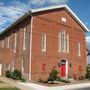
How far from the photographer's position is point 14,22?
110 ft

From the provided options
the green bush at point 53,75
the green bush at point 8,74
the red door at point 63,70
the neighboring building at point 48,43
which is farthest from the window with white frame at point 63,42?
the green bush at point 8,74

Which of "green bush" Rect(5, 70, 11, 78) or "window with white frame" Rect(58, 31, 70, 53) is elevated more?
"window with white frame" Rect(58, 31, 70, 53)

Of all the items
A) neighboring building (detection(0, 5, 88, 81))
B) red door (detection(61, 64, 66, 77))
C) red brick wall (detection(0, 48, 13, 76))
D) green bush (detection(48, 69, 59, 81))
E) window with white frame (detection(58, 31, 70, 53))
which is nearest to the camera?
green bush (detection(48, 69, 59, 81))

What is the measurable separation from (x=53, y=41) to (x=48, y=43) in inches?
40.4

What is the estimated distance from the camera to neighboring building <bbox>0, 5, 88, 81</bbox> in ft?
95.2

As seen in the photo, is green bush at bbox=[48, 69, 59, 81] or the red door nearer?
green bush at bbox=[48, 69, 59, 81]

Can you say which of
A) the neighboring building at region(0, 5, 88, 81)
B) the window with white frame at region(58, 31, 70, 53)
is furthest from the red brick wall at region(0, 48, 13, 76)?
the window with white frame at region(58, 31, 70, 53)

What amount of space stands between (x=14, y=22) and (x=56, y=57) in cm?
808

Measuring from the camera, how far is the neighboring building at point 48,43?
2902cm

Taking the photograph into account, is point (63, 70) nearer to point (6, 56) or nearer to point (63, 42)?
point (63, 42)

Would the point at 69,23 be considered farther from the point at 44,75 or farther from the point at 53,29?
the point at 44,75

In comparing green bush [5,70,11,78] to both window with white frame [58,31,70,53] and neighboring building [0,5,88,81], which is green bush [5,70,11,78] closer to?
neighboring building [0,5,88,81]

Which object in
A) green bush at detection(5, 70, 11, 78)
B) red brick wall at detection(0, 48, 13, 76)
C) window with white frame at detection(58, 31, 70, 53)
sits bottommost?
green bush at detection(5, 70, 11, 78)

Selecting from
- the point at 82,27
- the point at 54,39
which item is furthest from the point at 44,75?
the point at 82,27
